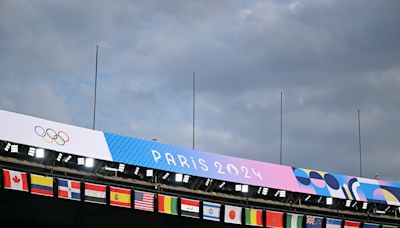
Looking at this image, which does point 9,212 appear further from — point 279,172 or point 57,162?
point 279,172

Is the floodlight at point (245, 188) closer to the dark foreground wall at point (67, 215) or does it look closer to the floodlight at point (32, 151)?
the dark foreground wall at point (67, 215)

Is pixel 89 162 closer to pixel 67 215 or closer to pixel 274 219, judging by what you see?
pixel 67 215

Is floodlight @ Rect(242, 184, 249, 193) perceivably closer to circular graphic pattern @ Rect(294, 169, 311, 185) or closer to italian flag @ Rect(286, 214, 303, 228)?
italian flag @ Rect(286, 214, 303, 228)

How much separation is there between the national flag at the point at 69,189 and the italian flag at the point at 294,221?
450 inches

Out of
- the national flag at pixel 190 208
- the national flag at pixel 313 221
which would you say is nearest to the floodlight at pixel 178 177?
the national flag at pixel 190 208

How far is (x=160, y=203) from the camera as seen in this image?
34.1m

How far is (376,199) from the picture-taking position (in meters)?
44.2

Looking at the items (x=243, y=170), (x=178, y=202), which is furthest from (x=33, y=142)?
(x=243, y=170)

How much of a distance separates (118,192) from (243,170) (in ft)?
28.3

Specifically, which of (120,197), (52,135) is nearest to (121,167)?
(120,197)

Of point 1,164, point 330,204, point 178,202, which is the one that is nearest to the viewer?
point 1,164

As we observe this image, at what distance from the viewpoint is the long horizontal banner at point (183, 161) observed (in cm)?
3203

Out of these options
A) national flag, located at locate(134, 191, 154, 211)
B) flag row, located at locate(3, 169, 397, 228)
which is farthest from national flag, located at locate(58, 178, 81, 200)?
national flag, located at locate(134, 191, 154, 211)

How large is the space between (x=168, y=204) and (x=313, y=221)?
8.65m
